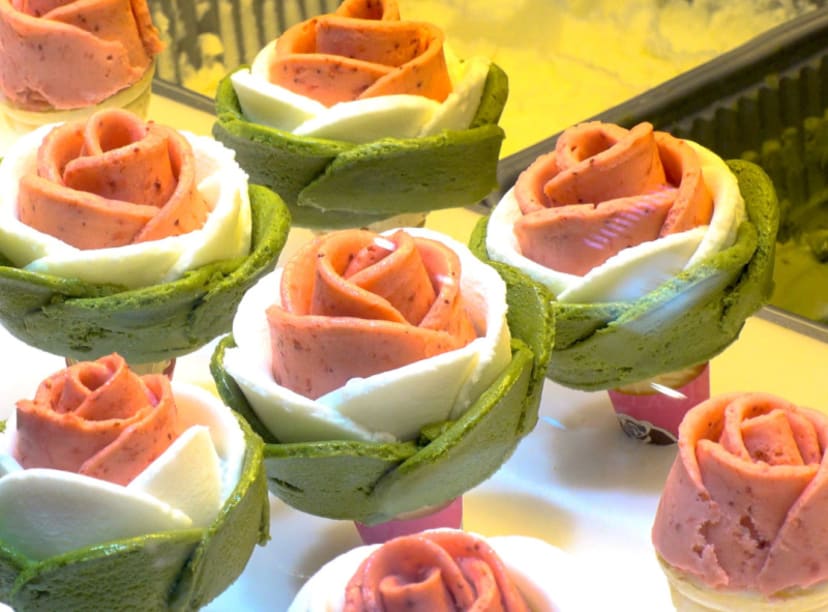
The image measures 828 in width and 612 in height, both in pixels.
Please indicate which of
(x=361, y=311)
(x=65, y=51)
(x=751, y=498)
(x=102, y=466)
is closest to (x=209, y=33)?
(x=65, y=51)

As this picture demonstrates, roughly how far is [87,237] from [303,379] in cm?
30

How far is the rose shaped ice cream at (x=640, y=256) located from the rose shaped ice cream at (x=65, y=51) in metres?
0.58

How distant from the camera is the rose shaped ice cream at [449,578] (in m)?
0.92

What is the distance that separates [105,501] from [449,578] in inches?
9.8

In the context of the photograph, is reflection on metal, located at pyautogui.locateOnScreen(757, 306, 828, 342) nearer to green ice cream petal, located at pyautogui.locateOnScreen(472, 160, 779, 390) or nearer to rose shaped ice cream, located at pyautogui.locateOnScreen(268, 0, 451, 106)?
green ice cream petal, located at pyautogui.locateOnScreen(472, 160, 779, 390)

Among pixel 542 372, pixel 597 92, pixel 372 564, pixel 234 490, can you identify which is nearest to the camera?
pixel 372 564

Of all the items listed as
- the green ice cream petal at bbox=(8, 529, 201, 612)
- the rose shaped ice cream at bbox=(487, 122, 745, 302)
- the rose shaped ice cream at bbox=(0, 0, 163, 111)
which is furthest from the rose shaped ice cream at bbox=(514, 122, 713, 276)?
the rose shaped ice cream at bbox=(0, 0, 163, 111)

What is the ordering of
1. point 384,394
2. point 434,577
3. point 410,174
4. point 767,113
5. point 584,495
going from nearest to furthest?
1. point 434,577
2. point 384,394
3. point 584,495
4. point 410,174
5. point 767,113

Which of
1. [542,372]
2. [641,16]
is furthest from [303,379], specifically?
[641,16]

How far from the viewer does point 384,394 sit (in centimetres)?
108

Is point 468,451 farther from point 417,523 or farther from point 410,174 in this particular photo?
point 410,174

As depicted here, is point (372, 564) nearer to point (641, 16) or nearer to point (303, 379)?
point (303, 379)

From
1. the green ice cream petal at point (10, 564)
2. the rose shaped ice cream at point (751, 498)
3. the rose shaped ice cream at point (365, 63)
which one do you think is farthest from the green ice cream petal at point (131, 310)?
the rose shaped ice cream at point (751, 498)

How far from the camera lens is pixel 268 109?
59.5 inches
